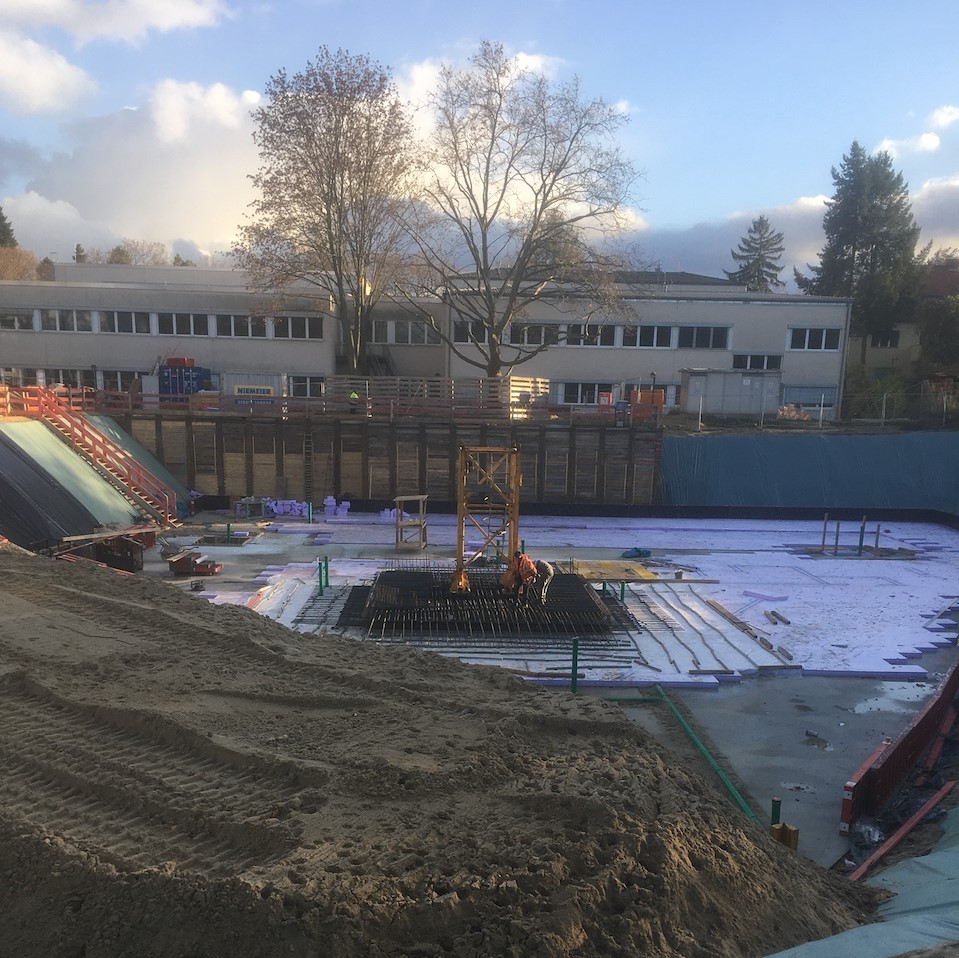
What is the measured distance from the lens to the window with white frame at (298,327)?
34156 millimetres

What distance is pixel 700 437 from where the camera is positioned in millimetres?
27531

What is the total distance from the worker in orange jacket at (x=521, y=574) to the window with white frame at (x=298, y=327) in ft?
75.2

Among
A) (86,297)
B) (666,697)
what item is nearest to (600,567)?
(666,697)

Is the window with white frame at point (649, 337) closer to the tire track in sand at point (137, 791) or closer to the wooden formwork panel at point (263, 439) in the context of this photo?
the wooden formwork panel at point (263, 439)

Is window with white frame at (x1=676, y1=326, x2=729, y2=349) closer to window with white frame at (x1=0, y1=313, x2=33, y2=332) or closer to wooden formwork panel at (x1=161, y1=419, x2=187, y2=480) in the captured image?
wooden formwork panel at (x1=161, y1=419, x2=187, y2=480)

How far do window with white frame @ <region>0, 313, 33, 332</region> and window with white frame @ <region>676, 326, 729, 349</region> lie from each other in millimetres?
29775

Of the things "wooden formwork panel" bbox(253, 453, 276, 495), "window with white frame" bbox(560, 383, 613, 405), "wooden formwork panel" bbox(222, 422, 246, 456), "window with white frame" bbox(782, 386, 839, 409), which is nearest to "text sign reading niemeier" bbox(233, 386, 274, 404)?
"wooden formwork panel" bbox(222, 422, 246, 456)

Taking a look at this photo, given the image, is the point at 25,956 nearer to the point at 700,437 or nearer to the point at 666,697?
the point at 666,697

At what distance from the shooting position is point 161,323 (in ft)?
111

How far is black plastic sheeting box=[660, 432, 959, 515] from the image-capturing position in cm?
2667

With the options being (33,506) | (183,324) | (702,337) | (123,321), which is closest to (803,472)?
(702,337)

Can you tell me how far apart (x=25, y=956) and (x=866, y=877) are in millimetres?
6829

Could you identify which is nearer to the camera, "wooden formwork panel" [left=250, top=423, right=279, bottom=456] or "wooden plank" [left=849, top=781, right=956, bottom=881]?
"wooden plank" [left=849, top=781, right=956, bottom=881]

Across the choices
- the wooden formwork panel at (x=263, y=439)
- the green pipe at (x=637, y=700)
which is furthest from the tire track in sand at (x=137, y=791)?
the wooden formwork panel at (x=263, y=439)
